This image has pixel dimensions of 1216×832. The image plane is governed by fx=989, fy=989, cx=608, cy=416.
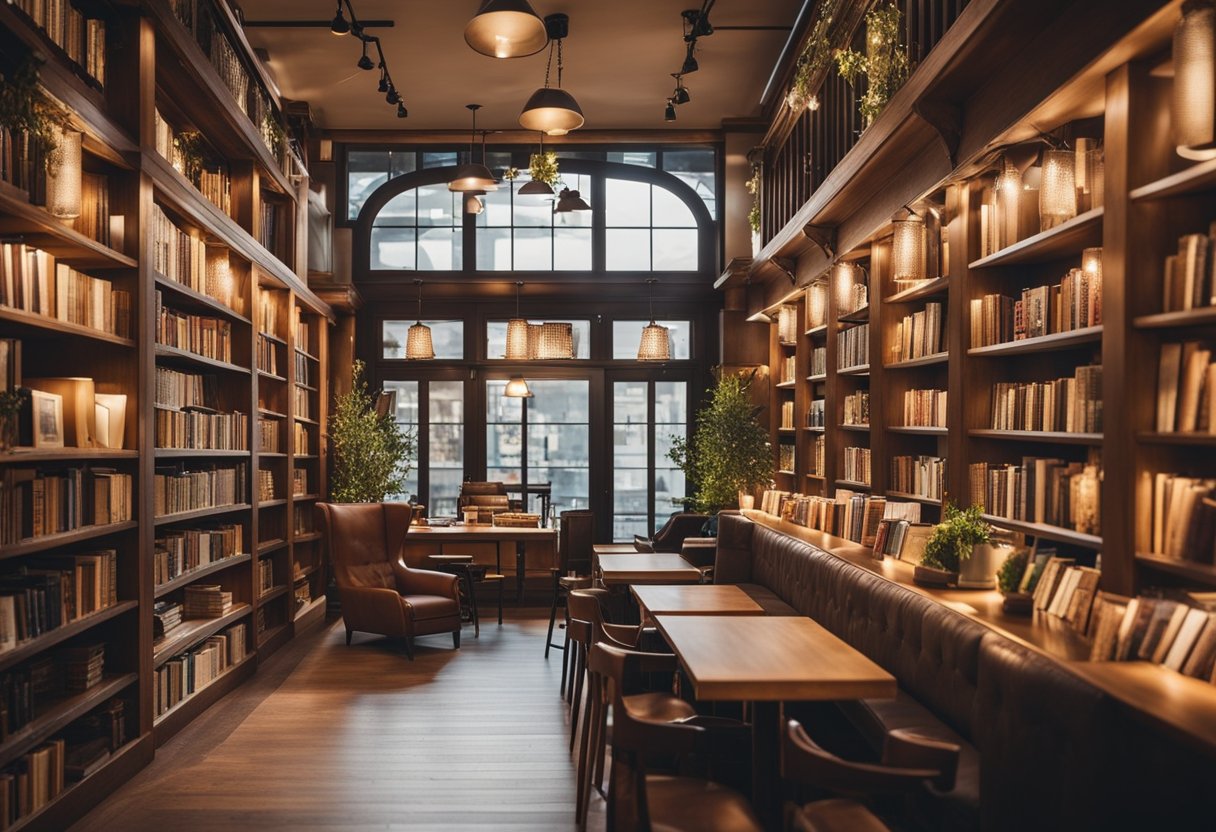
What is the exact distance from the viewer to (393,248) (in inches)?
433

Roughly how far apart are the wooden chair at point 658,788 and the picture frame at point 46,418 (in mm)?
2472

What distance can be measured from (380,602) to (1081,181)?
5936 millimetres

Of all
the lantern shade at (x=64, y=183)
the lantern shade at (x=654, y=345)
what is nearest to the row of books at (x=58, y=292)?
the lantern shade at (x=64, y=183)

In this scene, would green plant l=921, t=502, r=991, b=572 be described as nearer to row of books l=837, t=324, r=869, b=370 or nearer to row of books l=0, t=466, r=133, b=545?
row of books l=837, t=324, r=869, b=370

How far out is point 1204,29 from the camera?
2846mm

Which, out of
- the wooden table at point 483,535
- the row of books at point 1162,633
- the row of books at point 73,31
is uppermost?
the row of books at point 73,31

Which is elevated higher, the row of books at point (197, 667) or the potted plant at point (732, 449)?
the potted plant at point (732, 449)

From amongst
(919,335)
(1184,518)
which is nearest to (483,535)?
(919,335)

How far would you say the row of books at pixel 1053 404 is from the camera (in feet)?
12.7

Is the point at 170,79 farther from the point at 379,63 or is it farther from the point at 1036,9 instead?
the point at 1036,9

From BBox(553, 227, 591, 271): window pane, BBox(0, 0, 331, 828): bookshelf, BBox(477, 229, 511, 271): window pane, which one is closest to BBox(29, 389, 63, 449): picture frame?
BBox(0, 0, 331, 828): bookshelf

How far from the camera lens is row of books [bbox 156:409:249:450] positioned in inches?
223

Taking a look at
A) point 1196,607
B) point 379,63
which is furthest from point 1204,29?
point 379,63

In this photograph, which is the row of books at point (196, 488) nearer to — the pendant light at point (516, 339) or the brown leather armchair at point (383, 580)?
the brown leather armchair at point (383, 580)
